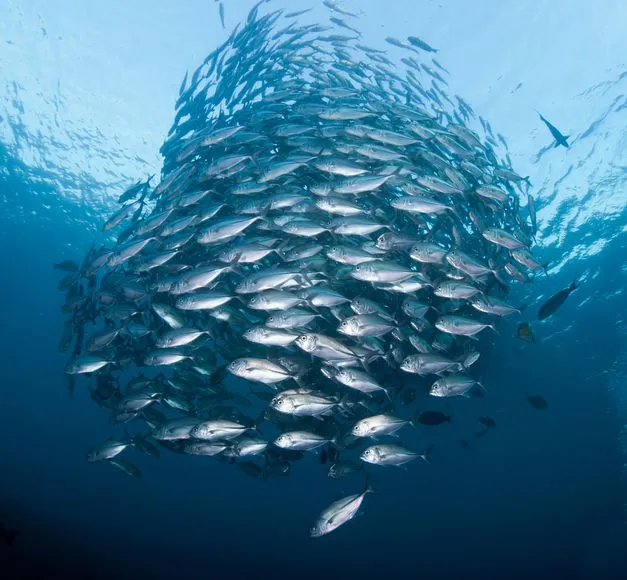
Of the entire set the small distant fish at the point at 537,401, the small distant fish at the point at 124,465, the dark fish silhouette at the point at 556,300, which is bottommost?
the small distant fish at the point at 537,401

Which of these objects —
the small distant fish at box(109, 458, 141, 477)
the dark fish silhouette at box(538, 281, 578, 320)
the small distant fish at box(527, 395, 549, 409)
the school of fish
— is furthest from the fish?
the small distant fish at box(527, 395, 549, 409)

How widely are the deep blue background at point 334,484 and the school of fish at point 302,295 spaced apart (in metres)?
14.4

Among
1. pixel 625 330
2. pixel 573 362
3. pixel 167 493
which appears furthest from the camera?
pixel 167 493

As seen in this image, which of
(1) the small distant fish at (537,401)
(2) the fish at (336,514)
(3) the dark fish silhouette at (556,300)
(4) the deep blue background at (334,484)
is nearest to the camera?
(2) the fish at (336,514)

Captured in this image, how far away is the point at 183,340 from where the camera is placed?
704 cm

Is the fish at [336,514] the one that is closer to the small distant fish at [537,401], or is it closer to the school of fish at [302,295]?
the school of fish at [302,295]

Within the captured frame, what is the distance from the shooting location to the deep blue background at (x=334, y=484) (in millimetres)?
22500

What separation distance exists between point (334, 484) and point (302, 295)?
2980 cm

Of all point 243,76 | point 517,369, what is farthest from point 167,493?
point 243,76

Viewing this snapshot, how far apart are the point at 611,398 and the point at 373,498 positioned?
1668 centimetres

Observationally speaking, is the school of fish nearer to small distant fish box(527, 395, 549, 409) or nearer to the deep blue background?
small distant fish box(527, 395, 549, 409)

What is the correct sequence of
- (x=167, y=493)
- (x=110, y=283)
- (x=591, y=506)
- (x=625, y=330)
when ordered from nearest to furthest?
(x=110, y=283)
(x=625, y=330)
(x=591, y=506)
(x=167, y=493)

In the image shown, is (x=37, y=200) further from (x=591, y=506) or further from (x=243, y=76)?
(x=591, y=506)

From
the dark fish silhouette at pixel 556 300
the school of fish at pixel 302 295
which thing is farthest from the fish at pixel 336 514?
the dark fish silhouette at pixel 556 300
